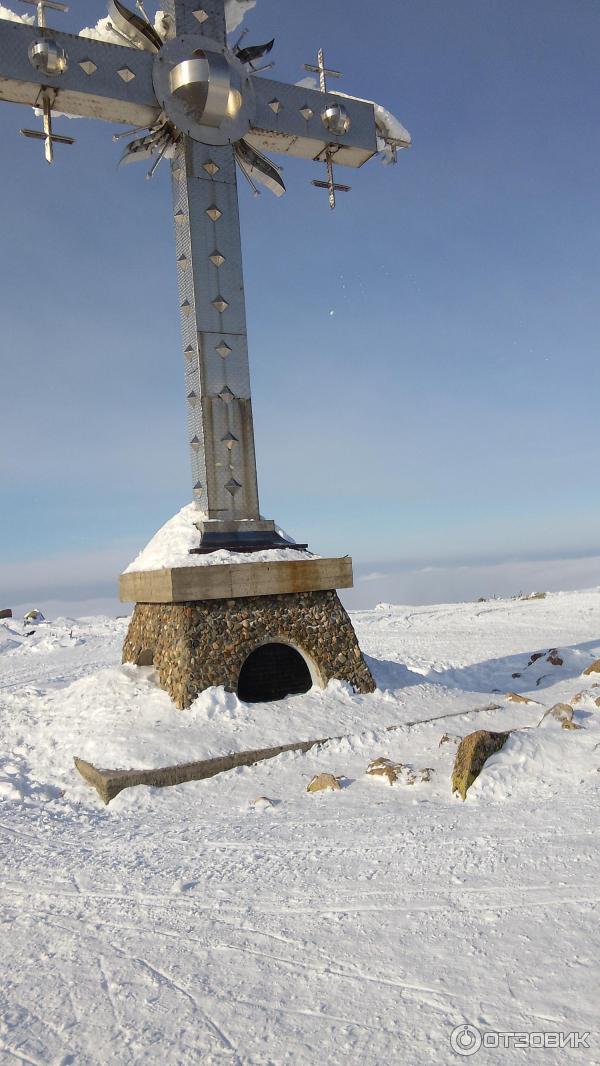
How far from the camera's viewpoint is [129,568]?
11078mm

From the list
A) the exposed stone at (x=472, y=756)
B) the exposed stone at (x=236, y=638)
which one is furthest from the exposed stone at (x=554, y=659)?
the exposed stone at (x=472, y=756)

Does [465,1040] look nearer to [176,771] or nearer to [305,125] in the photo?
[176,771]

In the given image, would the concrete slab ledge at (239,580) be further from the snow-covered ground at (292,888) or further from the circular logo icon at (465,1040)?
the circular logo icon at (465,1040)

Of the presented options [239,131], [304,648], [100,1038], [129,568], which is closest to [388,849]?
[100,1038]

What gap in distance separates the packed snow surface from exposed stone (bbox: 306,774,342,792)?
3.28m

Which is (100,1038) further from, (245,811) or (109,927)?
(245,811)

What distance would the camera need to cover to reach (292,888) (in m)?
4.93

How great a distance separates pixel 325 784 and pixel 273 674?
299cm

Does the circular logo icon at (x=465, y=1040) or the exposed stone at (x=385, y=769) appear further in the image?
the exposed stone at (x=385, y=769)

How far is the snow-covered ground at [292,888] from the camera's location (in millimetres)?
3379

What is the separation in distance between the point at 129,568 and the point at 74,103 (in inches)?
276

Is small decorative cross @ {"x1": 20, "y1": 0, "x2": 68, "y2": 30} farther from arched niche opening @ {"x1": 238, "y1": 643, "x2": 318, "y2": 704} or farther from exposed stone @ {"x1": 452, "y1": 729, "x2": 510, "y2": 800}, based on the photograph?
exposed stone @ {"x1": 452, "y1": 729, "x2": 510, "y2": 800}

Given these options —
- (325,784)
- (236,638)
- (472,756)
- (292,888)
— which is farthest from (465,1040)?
(236,638)

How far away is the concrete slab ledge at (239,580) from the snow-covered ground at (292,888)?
1.31 meters
